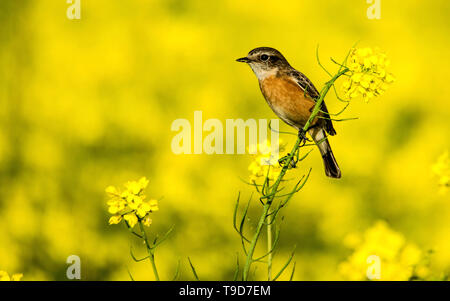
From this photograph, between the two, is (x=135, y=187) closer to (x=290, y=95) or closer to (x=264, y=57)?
(x=290, y=95)

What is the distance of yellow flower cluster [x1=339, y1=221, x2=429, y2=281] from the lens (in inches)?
118

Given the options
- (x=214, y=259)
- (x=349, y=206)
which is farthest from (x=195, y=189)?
(x=349, y=206)

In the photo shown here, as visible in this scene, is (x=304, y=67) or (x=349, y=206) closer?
(x=349, y=206)

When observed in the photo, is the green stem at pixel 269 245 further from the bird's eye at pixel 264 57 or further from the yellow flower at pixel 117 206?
the bird's eye at pixel 264 57

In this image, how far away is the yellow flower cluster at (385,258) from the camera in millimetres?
3002

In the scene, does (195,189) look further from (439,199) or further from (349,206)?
(439,199)

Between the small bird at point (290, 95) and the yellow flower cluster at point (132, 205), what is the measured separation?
1.03m

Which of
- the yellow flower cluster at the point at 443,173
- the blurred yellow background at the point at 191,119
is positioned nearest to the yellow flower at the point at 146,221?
the yellow flower cluster at the point at 443,173

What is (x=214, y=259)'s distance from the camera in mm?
6137

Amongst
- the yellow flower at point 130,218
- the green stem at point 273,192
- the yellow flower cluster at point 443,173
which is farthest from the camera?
the yellow flower cluster at point 443,173

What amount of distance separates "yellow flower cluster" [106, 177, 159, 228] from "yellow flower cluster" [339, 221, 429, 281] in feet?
2.86

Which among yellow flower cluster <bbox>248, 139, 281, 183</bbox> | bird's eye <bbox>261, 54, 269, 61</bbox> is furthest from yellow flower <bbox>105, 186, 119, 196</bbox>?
bird's eye <bbox>261, 54, 269, 61</bbox>
